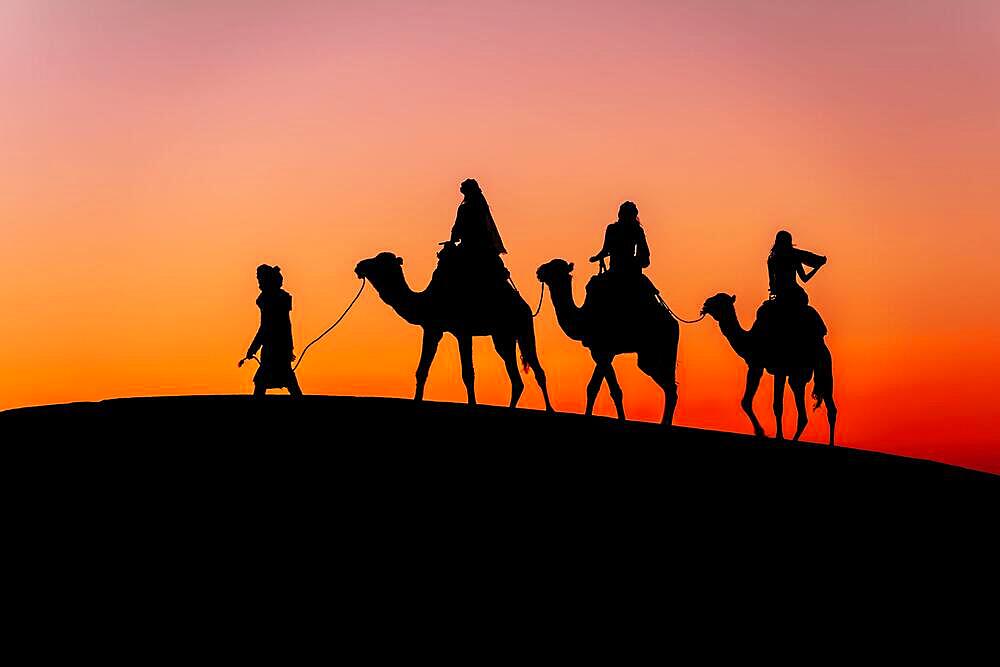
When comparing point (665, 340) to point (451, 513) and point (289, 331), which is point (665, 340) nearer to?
point (289, 331)

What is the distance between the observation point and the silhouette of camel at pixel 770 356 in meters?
19.3

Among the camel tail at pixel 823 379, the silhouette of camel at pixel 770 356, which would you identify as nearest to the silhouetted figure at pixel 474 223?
the silhouette of camel at pixel 770 356

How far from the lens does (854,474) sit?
14.5m

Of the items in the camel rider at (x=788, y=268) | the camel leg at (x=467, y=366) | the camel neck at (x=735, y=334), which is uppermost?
the camel rider at (x=788, y=268)

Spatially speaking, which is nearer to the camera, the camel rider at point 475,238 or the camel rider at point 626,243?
the camel rider at point 475,238

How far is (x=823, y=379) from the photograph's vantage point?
20.2 meters

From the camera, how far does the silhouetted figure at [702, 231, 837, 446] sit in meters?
19.2

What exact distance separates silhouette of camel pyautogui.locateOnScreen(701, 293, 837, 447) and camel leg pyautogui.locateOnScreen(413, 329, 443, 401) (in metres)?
4.24

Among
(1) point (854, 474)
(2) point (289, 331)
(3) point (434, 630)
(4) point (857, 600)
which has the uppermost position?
(2) point (289, 331)

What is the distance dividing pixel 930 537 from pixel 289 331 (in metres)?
8.98

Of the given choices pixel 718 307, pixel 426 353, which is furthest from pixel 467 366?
pixel 718 307

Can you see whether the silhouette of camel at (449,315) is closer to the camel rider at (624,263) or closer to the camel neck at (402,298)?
→ the camel neck at (402,298)

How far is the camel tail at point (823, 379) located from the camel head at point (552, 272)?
405 cm

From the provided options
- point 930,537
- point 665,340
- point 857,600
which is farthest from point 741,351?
point 857,600
